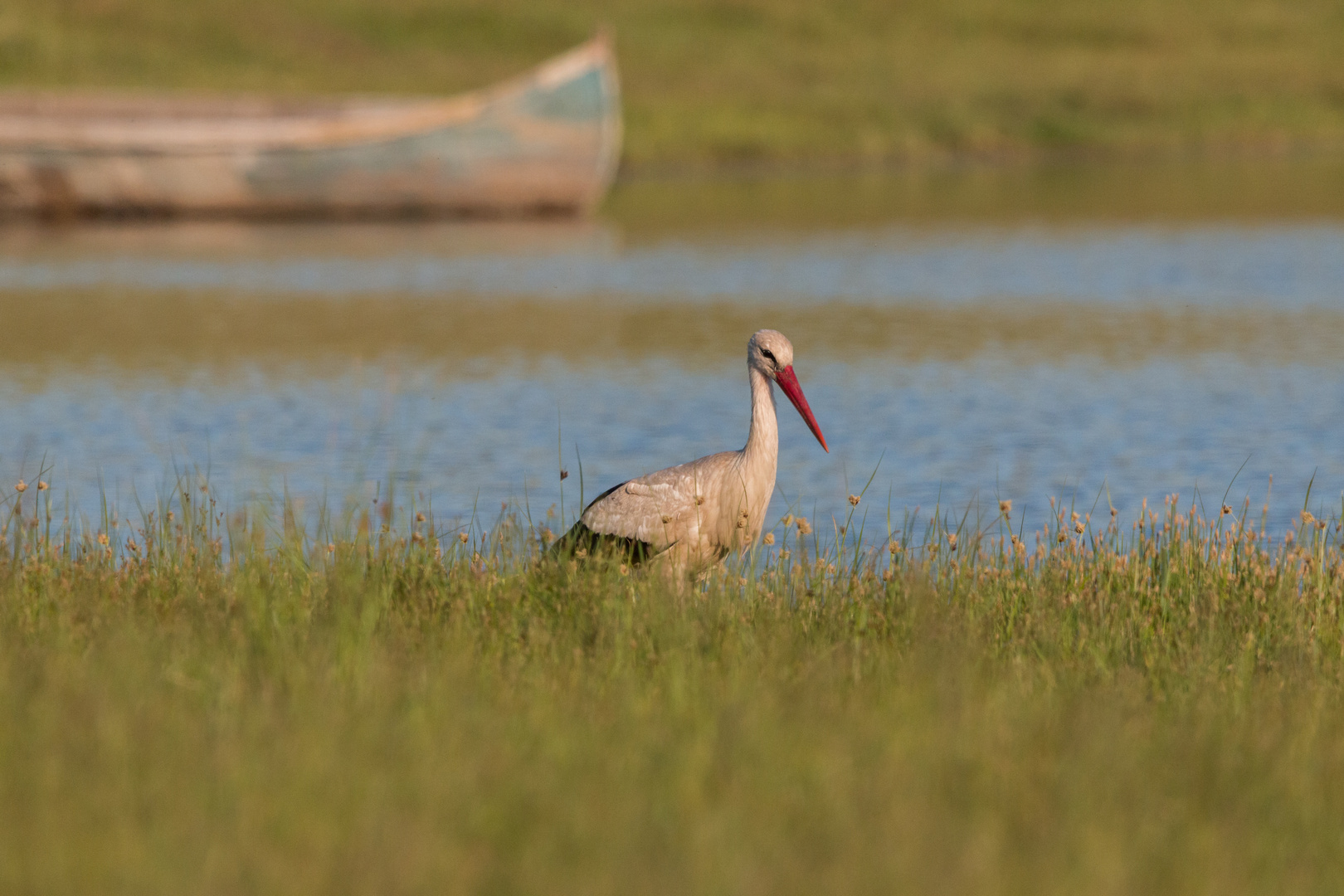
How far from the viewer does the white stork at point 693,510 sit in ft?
24.7

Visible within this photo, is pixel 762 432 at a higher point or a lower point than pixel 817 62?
lower

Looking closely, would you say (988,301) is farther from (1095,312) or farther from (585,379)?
(585,379)

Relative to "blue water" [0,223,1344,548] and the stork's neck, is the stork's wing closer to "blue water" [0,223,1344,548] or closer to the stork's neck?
the stork's neck

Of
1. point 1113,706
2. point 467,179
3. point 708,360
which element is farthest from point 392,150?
point 1113,706

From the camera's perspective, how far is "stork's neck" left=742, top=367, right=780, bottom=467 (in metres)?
7.58

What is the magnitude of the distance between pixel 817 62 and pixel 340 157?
2674 cm

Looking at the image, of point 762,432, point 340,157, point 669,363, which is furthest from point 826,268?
point 762,432

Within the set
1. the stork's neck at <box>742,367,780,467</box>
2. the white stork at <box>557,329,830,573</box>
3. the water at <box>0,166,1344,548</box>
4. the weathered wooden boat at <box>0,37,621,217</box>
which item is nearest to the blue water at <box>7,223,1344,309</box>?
the water at <box>0,166,1344,548</box>

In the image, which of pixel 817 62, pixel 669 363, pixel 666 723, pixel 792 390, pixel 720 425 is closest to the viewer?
pixel 666 723

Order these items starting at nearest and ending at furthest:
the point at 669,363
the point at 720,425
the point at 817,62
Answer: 1. the point at 720,425
2. the point at 669,363
3. the point at 817,62

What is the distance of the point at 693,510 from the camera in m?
7.55

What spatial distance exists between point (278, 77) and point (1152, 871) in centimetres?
4539

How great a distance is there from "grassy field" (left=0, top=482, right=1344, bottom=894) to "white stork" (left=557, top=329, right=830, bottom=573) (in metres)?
0.22

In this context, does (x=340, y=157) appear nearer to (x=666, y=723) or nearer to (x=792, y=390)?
(x=792, y=390)
